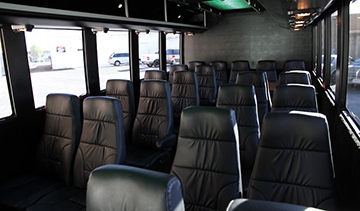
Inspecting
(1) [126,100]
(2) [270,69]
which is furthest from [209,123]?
(2) [270,69]

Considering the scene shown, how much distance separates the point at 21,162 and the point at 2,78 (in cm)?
95

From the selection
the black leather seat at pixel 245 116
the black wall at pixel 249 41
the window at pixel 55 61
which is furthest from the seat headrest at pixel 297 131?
the black wall at pixel 249 41

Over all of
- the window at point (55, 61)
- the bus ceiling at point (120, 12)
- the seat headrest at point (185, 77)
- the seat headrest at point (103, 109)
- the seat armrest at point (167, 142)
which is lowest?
the seat armrest at point (167, 142)

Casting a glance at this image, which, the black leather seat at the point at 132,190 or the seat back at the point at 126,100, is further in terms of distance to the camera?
the seat back at the point at 126,100

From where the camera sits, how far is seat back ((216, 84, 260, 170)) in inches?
109

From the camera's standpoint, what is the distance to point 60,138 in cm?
275

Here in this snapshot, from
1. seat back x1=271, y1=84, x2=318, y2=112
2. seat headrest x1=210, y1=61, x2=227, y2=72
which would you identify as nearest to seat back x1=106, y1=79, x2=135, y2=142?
seat back x1=271, y1=84, x2=318, y2=112

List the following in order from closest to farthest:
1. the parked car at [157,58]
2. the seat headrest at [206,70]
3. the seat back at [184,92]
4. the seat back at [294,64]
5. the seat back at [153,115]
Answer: the seat back at [153,115] < the seat back at [184,92] < the seat headrest at [206,70] < the parked car at [157,58] < the seat back at [294,64]

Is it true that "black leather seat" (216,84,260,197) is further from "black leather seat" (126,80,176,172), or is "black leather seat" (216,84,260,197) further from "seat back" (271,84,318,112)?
"black leather seat" (126,80,176,172)

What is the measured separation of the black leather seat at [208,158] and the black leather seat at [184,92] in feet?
7.39

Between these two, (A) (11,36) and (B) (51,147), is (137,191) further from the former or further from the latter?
(A) (11,36)

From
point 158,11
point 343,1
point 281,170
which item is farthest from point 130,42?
point 281,170

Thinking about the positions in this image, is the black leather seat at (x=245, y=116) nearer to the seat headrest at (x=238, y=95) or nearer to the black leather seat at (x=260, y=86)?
the seat headrest at (x=238, y=95)

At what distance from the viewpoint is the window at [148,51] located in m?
6.36
